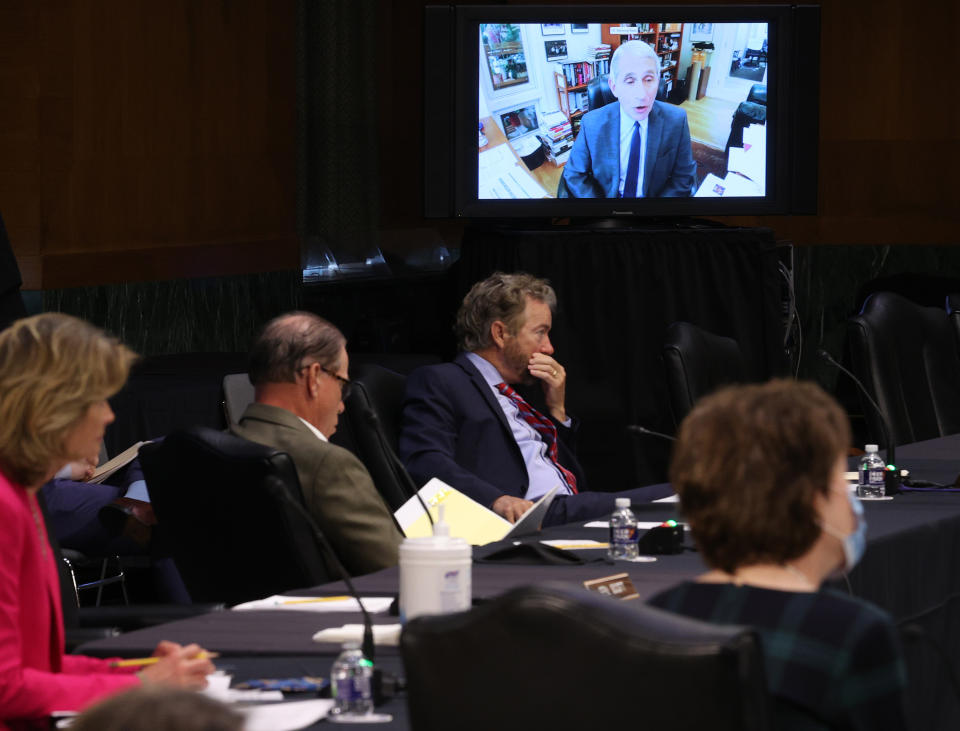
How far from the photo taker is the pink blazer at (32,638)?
205 centimetres

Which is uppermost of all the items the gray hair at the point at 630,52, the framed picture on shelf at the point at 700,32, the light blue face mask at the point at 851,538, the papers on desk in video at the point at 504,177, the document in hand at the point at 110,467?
the framed picture on shelf at the point at 700,32

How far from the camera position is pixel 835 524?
1.70 metres

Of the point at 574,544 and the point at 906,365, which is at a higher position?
the point at 906,365

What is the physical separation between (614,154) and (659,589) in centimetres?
446

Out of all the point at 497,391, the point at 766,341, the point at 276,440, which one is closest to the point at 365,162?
the point at 766,341

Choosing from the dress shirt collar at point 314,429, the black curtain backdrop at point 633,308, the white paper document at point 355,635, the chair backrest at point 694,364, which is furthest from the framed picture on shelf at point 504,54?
the white paper document at point 355,635

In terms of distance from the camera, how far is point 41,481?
7.17 ft

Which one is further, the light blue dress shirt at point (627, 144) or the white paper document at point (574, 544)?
the light blue dress shirt at point (627, 144)

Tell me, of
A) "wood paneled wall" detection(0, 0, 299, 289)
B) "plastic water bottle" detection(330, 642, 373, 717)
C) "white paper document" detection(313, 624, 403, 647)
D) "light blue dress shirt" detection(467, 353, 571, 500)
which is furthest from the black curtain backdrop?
"plastic water bottle" detection(330, 642, 373, 717)

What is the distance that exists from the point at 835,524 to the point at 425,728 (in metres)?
0.49

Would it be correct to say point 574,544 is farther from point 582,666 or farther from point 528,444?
point 582,666

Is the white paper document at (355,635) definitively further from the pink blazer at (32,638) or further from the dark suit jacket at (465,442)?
the dark suit jacket at (465,442)

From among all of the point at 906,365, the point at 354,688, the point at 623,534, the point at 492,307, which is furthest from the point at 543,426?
the point at 354,688

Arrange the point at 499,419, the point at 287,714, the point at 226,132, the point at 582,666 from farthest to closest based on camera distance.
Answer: the point at 226,132 → the point at 499,419 → the point at 287,714 → the point at 582,666
